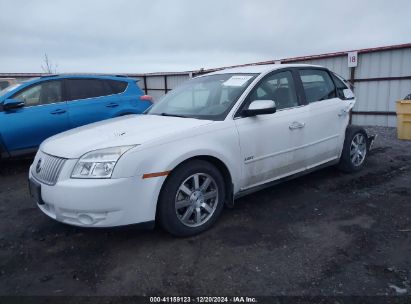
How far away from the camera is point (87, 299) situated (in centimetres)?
245

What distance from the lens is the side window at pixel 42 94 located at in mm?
6047

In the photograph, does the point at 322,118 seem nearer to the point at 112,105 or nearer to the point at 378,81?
the point at 112,105

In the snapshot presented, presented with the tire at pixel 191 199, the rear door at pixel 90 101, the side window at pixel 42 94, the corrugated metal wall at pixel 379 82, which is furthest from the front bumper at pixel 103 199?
the corrugated metal wall at pixel 379 82

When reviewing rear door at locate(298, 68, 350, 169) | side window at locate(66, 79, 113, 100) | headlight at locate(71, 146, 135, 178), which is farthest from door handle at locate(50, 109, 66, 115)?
rear door at locate(298, 68, 350, 169)

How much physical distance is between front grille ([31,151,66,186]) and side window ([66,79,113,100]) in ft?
10.9

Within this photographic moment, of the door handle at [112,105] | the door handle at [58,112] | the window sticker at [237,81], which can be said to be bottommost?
the door handle at [58,112]

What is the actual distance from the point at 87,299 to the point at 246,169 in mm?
1954

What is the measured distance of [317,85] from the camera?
4.65 meters

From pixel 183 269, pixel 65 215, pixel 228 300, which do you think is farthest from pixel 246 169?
pixel 65 215

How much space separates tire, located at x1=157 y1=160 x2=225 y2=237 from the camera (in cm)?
309

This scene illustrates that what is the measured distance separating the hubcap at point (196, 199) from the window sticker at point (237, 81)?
1.18 metres

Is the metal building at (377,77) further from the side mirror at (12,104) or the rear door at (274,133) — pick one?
the side mirror at (12,104)

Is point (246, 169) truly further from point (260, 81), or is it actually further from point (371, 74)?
point (371, 74)

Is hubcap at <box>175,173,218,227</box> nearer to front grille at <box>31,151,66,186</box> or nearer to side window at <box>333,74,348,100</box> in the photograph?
front grille at <box>31,151,66,186</box>
